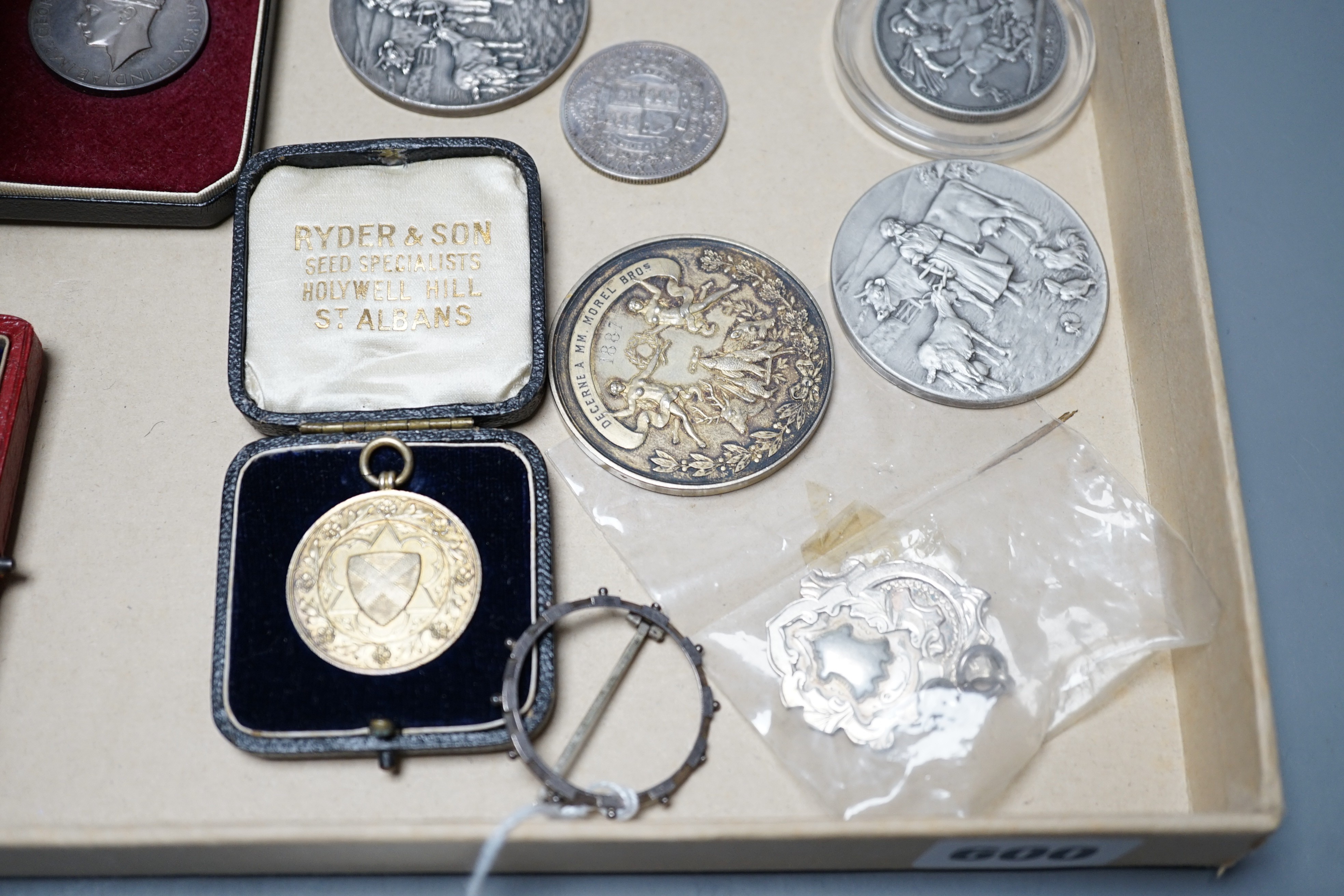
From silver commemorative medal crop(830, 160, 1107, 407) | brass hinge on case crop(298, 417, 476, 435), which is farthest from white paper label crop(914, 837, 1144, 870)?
brass hinge on case crop(298, 417, 476, 435)

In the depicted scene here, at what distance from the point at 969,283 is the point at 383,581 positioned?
1.16m

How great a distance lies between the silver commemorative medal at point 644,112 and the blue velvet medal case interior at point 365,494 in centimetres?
22

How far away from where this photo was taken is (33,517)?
68.0 inches

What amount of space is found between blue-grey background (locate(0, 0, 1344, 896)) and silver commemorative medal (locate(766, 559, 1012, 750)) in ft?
0.85

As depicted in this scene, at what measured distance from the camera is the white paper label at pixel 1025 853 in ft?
4.67

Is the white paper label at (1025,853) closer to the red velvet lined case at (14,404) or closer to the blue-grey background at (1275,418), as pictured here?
the blue-grey background at (1275,418)

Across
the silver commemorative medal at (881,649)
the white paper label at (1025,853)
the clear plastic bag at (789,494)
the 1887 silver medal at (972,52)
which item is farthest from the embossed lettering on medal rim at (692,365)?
the white paper label at (1025,853)

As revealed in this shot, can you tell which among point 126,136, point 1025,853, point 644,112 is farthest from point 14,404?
point 1025,853

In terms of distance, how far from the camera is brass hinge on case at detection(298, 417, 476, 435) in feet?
5.56

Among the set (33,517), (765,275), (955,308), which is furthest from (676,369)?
(33,517)

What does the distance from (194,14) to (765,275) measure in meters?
1.21

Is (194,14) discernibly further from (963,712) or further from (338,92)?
(963,712)

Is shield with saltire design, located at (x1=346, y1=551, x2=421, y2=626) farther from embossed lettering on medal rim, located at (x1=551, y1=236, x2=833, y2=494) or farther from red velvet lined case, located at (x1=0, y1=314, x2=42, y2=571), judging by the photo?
red velvet lined case, located at (x1=0, y1=314, x2=42, y2=571)

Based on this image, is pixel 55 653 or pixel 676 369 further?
pixel 676 369
